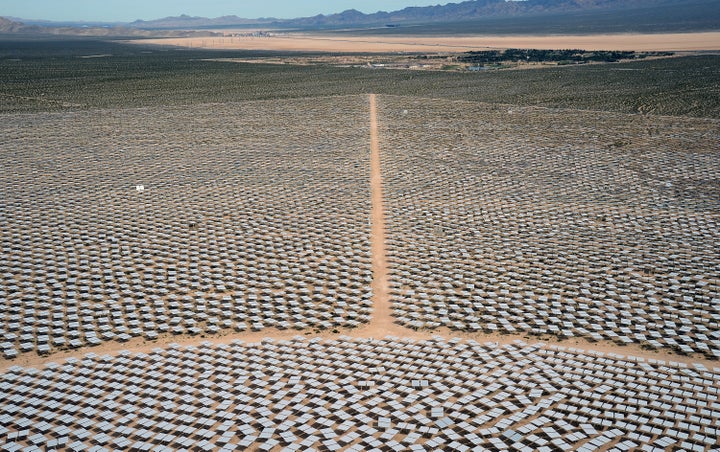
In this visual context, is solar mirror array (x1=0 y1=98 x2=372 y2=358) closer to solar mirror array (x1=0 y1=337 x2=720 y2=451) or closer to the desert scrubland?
the desert scrubland

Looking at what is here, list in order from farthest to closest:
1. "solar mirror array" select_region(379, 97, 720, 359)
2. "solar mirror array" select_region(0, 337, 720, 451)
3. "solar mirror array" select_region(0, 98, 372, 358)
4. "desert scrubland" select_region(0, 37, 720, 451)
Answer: "solar mirror array" select_region(0, 98, 372, 358)
"solar mirror array" select_region(379, 97, 720, 359)
"desert scrubland" select_region(0, 37, 720, 451)
"solar mirror array" select_region(0, 337, 720, 451)

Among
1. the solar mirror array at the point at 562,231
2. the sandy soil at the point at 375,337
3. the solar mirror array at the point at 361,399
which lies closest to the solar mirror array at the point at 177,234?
the sandy soil at the point at 375,337

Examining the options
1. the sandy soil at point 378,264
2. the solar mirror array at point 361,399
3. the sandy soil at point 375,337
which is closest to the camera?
the solar mirror array at point 361,399

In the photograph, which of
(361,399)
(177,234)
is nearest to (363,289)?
(361,399)

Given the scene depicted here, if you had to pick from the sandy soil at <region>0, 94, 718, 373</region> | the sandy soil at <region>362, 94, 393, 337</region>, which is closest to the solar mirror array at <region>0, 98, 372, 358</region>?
the sandy soil at <region>0, 94, 718, 373</region>

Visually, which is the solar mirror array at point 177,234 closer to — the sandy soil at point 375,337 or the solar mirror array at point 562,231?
the sandy soil at point 375,337

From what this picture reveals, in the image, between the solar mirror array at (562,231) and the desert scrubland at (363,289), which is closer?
the desert scrubland at (363,289)

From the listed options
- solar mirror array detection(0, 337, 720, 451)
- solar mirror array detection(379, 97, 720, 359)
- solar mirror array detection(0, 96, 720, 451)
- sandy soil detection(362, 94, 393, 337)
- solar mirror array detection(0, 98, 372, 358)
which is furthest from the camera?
solar mirror array detection(0, 98, 372, 358)

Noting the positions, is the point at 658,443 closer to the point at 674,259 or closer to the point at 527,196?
the point at 674,259

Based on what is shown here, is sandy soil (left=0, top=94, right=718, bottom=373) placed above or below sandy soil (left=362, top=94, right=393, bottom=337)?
below

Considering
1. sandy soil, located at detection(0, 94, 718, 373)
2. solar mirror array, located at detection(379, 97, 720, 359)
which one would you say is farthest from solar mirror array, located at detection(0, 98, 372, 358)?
solar mirror array, located at detection(379, 97, 720, 359)

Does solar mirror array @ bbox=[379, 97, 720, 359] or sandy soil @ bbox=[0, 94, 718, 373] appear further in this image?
solar mirror array @ bbox=[379, 97, 720, 359]
